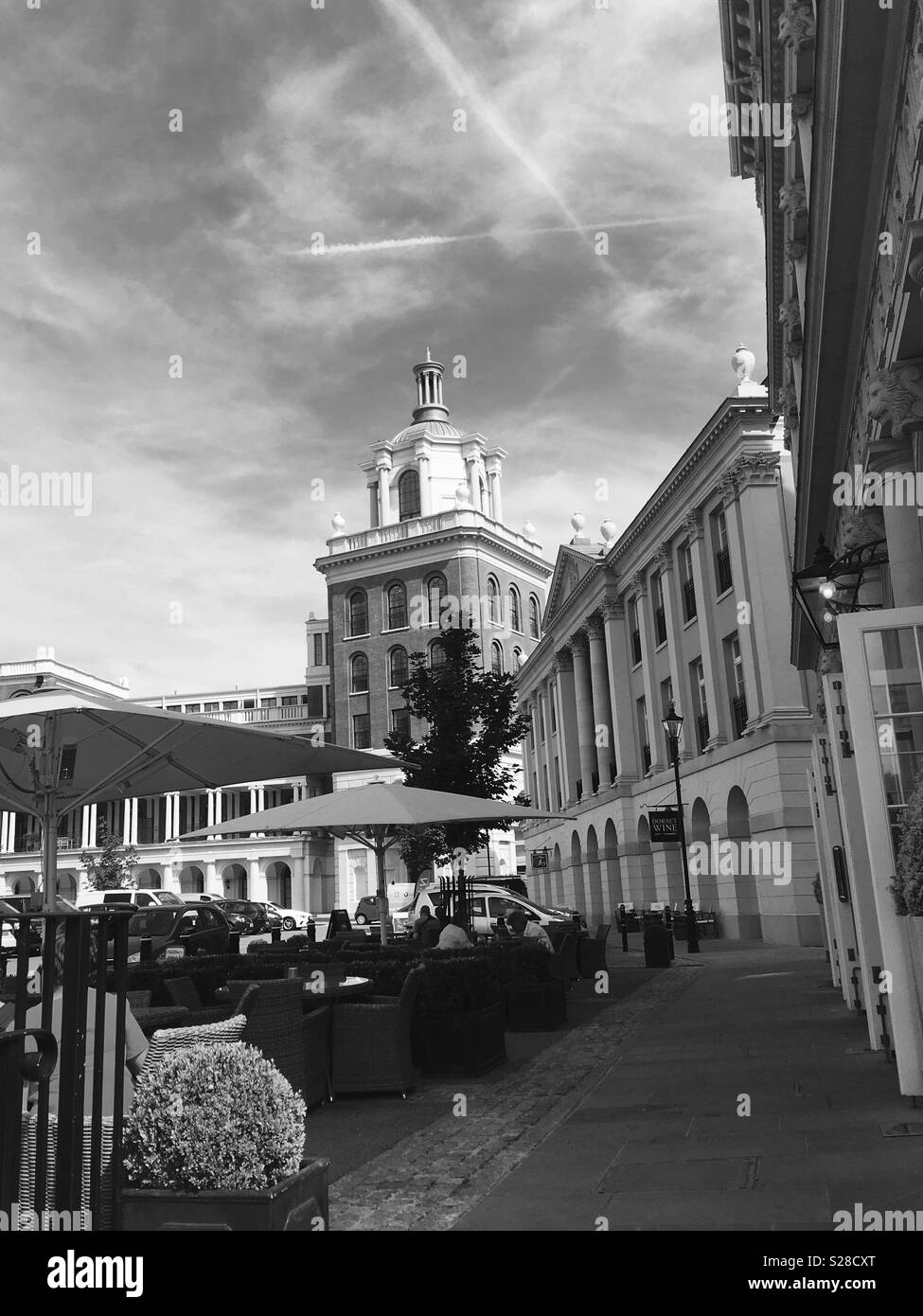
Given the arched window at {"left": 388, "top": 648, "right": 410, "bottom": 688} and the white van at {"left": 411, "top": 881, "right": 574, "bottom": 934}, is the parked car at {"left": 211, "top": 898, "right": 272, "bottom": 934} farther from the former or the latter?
the arched window at {"left": 388, "top": 648, "right": 410, "bottom": 688}

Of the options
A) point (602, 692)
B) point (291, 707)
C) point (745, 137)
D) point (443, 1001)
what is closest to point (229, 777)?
point (443, 1001)

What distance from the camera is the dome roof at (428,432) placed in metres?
77.4

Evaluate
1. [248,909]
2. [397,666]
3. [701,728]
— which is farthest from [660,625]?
[397,666]

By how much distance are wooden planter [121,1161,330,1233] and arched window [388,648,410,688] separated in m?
65.8

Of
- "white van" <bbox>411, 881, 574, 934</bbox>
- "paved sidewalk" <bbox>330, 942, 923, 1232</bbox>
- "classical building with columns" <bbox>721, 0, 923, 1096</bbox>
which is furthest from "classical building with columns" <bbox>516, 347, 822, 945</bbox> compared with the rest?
"paved sidewalk" <bbox>330, 942, 923, 1232</bbox>

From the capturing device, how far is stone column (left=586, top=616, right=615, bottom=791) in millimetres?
45500

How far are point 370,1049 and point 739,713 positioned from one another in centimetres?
2492

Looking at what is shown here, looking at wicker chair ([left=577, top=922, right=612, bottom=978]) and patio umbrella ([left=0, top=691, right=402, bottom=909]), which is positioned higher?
patio umbrella ([left=0, top=691, right=402, bottom=909])

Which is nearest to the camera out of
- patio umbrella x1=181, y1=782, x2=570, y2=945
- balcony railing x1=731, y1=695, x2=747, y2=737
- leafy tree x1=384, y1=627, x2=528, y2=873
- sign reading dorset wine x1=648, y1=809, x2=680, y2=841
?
patio umbrella x1=181, y1=782, x2=570, y2=945

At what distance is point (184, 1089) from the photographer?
3850mm

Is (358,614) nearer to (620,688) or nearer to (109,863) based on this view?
(109,863)

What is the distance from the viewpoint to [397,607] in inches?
2825
